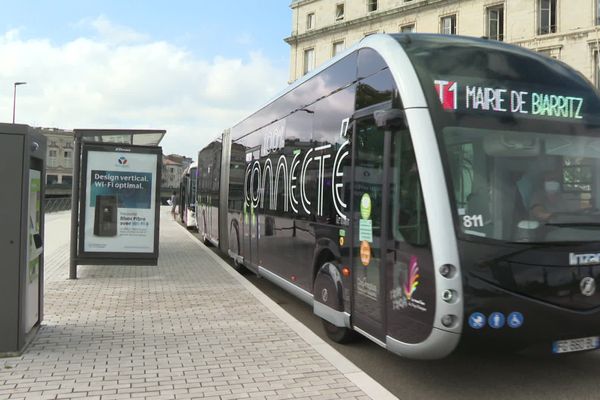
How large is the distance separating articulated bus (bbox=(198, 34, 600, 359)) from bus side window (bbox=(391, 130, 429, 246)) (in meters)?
0.01

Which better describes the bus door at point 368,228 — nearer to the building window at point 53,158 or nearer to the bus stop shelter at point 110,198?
the bus stop shelter at point 110,198

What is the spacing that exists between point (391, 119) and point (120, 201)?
7094 millimetres

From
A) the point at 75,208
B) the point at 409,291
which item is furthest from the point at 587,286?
the point at 75,208

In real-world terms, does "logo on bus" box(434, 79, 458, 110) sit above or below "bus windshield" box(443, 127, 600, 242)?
above

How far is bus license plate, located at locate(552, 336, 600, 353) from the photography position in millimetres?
4188

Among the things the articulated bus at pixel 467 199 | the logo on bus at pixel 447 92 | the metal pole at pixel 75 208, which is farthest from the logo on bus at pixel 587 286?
the metal pole at pixel 75 208

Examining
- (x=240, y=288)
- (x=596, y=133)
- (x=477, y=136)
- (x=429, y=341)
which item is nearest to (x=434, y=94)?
(x=477, y=136)

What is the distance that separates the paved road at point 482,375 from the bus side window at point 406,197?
1.32 metres

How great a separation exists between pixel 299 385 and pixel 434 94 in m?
2.62

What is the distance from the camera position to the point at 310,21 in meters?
58.3

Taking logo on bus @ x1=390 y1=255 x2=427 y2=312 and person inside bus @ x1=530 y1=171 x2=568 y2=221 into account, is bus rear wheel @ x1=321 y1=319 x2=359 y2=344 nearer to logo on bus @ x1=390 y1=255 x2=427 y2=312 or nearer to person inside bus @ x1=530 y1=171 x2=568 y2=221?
logo on bus @ x1=390 y1=255 x2=427 y2=312

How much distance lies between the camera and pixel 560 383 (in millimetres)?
4820

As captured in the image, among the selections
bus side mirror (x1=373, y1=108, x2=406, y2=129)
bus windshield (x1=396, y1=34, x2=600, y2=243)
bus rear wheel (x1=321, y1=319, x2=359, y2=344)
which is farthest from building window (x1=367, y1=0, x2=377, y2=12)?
bus side mirror (x1=373, y1=108, x2=406, y2=129)

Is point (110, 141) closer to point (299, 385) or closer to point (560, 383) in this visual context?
point (299, 385)
